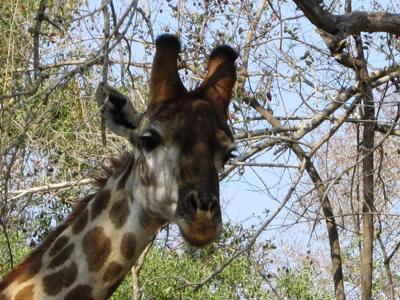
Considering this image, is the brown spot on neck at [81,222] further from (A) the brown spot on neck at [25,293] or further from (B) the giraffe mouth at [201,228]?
(B) the giraffe mouth at [201,228]

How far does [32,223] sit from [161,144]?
6.82m

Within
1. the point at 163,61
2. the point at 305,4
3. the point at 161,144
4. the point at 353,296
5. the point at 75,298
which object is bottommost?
the point at 75,298

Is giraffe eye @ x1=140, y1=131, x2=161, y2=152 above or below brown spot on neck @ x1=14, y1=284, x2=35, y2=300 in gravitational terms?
above

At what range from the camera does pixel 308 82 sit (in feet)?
26.0

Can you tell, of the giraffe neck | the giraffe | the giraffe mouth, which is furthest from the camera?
the giraffe neck

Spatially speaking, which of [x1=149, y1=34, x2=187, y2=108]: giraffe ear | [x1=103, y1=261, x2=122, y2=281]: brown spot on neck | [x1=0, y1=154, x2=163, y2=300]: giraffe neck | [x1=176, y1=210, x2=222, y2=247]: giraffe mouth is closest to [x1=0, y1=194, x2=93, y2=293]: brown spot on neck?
[x1=0, y1=154, x2=163, y2=300]: giraffe neck

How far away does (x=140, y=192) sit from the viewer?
5234mm

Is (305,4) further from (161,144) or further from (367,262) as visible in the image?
(367,262)

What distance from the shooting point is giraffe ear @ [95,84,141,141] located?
534 centimetres

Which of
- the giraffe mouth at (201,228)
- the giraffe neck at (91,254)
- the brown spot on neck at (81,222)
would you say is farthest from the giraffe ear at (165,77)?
the giraffe mouth at (201,228)

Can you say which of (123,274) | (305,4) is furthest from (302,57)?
(123,274)

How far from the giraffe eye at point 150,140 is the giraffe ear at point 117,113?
0.18m

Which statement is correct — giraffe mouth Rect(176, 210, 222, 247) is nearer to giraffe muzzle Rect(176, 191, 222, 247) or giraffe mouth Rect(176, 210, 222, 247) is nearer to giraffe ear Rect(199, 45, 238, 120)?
giraffe muzzle Rect(176, 191, 222, 247)

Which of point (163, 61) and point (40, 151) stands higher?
point (40, 151)
